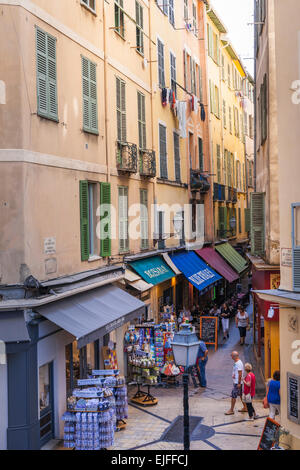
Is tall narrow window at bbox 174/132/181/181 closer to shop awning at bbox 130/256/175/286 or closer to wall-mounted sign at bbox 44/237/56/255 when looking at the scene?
shop awning at bbox 130/256/175/286

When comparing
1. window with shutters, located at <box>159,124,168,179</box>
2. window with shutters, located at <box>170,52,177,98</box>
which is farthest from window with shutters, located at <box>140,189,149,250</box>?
window with shutters, located at <box>170,52,177,98</box>

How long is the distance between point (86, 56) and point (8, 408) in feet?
30.0

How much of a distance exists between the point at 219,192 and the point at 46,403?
2405 cm

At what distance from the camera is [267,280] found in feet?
59.4

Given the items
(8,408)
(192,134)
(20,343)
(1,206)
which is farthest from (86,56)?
(192,134)

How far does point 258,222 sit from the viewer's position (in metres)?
20.3

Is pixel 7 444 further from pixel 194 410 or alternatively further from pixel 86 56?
pixel 86 56

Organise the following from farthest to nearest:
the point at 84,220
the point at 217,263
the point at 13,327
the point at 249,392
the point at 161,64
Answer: the point at 217,263 → the point at 161,64 → the point at 84,220 → the point at 249,392 → the point at 13,327

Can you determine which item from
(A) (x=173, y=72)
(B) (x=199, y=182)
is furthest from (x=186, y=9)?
(B) (x=199, y=182)

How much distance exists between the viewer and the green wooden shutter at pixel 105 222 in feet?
55.8

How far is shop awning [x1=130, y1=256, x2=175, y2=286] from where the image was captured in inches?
783

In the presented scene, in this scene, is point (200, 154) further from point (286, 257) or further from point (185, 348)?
point (185, 348)

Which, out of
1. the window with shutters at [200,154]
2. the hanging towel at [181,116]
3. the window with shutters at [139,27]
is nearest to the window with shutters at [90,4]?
the window with shutters at [139,27]

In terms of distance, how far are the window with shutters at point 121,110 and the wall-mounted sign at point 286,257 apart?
755 cm
